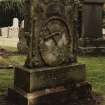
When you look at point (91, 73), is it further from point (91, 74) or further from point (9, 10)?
point (9, 10)

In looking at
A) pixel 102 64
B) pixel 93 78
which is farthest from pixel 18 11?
pixel 93 78

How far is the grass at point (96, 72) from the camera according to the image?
7623mm

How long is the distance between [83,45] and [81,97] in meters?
6.21

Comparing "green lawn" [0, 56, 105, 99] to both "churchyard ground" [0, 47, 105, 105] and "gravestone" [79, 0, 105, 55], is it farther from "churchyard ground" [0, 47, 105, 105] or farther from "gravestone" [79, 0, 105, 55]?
"gravestone" [79, 0, 105, 55]

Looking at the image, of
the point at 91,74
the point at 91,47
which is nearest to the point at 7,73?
the point at 91,74

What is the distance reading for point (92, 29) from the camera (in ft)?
41.6

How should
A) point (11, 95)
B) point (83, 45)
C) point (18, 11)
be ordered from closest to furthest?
point (11, 95), point (83, 45), point (18, 11)

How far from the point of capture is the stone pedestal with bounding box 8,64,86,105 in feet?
19.0

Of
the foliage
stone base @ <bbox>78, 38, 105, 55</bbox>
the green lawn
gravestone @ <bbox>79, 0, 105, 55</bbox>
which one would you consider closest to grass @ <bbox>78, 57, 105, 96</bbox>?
the green lawn

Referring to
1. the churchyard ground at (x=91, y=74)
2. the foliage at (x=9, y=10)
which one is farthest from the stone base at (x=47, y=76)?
the foliage at (x=9, y=10)

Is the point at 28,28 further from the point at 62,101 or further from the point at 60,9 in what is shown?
the point at 62,101

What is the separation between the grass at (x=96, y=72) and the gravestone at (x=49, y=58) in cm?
115

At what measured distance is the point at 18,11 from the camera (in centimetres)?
2848

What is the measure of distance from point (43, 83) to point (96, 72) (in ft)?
11.9
